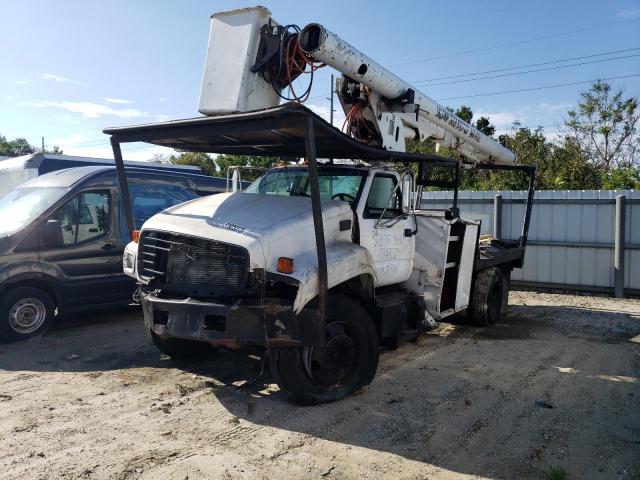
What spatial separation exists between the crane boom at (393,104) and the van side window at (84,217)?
4.25 m

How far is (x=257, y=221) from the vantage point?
5.07 metres

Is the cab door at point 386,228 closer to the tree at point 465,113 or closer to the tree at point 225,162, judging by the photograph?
the tree at point 225,162

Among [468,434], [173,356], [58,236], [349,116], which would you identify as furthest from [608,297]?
[58,236]

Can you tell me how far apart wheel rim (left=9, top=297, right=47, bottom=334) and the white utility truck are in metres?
2.27

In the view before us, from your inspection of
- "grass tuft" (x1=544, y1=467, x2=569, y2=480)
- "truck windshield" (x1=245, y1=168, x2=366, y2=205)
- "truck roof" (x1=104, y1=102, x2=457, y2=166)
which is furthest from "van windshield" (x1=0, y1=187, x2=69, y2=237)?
"grass tuft" (x1=544, y1=467, x2=569, y2=480)

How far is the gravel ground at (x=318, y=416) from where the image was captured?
3.89m

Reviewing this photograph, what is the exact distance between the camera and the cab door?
235 inches

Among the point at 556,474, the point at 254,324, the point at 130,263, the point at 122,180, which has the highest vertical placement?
the point at 122,180

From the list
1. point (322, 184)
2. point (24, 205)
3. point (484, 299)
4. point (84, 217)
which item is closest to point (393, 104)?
point (322, 184)

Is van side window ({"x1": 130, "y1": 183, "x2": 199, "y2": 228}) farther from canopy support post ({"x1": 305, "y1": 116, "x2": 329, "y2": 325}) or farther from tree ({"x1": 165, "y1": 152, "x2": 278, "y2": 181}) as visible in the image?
canopy support post ({"x1": 305, "y1": 116, "x2": 329, "y2": 325})

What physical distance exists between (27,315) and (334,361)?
4571 millimetres

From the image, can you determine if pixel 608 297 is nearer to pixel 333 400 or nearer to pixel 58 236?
pixel 333 400

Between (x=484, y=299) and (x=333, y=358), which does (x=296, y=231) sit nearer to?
(x=333, y=358)

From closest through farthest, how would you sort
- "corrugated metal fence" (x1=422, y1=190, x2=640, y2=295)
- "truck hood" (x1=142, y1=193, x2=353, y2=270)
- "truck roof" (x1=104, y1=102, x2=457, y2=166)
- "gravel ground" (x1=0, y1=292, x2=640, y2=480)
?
1. "gravel ground" (x1=0, y1=292, x2=640, y2=480)
2. "truck roof" (x1=104, y1=102, x2=457, y2=166)
3. "truck hood" (x1=142, y1=193, x2=353, y2=270)
4. "corrugated metal fence" (x1=422, y1=190, x2=640, y2=295)
